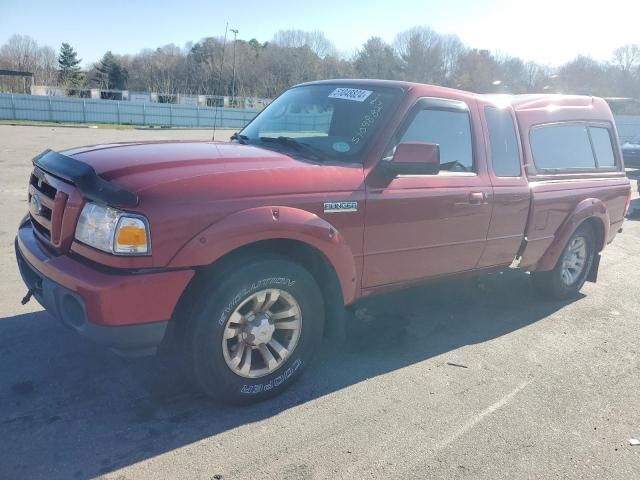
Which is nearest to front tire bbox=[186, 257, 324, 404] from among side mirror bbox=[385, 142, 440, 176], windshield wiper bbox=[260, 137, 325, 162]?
windshield wiper bbox=[260, 137, 325, 162]

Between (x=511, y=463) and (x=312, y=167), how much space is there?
206cm

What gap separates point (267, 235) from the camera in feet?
10.3

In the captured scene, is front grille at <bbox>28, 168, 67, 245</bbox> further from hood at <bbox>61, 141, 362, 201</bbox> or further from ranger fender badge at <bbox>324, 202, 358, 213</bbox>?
ranger fender badge at <bbox>324, 202, 358, 213</bbox>

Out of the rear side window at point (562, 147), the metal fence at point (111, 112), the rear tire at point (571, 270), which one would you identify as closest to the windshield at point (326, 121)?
the rear side window at point (562, 147)

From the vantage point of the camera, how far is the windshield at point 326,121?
12.8 ft

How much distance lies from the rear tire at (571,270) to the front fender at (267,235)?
115 inches

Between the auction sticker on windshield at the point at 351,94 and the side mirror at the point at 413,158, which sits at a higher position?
the auction sticker on windshield at the point at 351,94

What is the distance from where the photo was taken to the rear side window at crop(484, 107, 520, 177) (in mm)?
4648

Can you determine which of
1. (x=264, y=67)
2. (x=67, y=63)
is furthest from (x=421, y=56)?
(x=67, y=63)

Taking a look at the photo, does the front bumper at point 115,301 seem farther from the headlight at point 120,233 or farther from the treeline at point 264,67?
the treeline at point 264,67

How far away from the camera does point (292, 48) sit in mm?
76438

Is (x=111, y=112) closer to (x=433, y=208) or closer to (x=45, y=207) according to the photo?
(x=45, y=207)

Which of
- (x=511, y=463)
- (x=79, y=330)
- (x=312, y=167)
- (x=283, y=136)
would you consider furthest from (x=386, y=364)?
(x=79, y=330)

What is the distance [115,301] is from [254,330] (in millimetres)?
846
